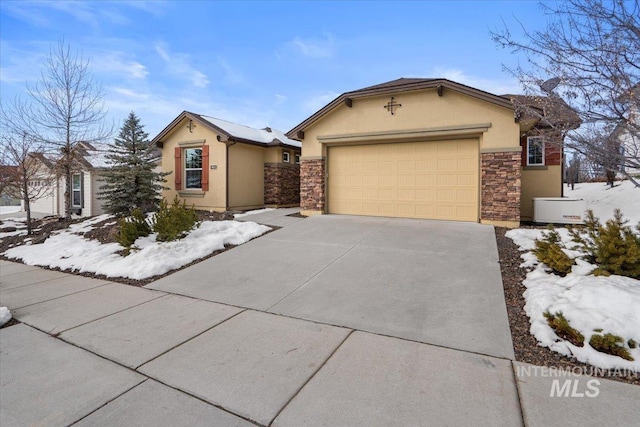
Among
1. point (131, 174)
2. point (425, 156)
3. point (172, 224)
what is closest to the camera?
point (172, 224)

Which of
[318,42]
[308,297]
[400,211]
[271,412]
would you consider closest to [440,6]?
[400,211]

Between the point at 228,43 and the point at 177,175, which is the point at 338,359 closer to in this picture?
the point at 177,175

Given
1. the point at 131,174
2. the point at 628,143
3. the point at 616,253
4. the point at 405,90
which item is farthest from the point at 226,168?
the point at 616,253

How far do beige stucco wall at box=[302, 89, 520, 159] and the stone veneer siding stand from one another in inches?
147

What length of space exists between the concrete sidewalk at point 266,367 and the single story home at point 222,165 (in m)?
8.09

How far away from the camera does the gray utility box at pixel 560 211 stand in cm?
859

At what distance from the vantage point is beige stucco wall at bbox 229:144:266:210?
12766mm

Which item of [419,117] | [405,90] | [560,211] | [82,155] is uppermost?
[405,90]

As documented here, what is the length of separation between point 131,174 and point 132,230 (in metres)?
5.12

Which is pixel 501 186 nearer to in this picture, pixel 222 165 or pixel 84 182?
pixel 222 165

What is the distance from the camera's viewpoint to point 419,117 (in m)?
9.16

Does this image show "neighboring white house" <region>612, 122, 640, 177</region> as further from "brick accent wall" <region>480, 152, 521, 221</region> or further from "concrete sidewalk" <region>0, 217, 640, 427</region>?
"brick accent wall" <region>480, 152, 521, 221</region>

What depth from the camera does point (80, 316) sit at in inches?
165

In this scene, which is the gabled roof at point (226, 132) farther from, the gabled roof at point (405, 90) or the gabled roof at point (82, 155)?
the gabled roof at point (405, 90)
